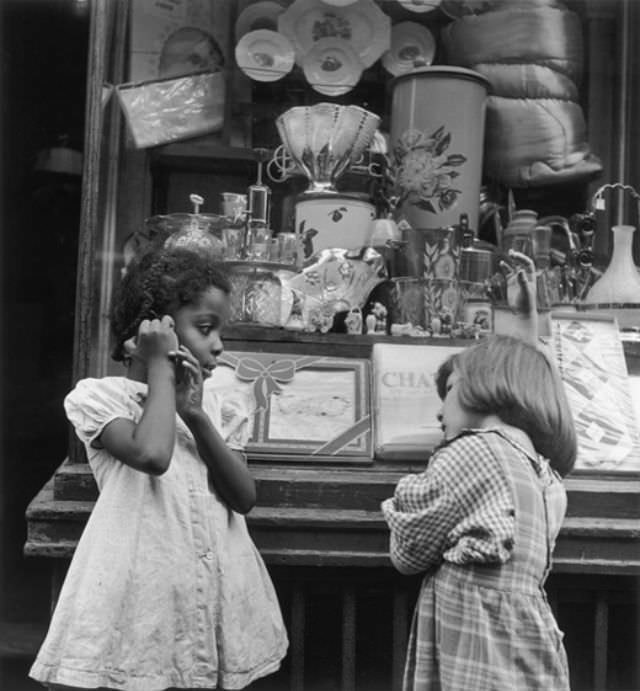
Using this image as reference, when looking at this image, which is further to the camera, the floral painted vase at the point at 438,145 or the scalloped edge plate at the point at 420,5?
the scalloped edge plate at the point at 420,5

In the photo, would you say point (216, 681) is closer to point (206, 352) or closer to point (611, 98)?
point (206, 352)

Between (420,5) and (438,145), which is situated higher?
(420,5)

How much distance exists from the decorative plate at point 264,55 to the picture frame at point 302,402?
5.23ft

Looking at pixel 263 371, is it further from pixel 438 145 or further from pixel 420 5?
pixel 420 5

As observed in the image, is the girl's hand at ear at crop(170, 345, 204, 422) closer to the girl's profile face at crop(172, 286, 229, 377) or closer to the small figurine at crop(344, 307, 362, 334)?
the girl's profile face at crop(172, 286, 229, 377)

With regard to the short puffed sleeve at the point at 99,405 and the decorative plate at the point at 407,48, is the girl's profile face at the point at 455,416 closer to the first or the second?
the short puffed sleeve at the point at 99,405

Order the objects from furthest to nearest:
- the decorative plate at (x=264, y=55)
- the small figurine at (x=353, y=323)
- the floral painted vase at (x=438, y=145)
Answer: the decorative plate at (x=264, y=55)
the floral painted vase at (x=438, y=145)
the small figurine at (x=353, y=323)

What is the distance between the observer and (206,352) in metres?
1.98

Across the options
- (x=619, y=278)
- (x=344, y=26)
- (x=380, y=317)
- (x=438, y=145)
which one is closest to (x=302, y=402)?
(x=380, y=317)

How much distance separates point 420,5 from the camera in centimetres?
408

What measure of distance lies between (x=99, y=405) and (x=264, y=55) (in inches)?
95.9

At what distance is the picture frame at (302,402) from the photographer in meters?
2.66

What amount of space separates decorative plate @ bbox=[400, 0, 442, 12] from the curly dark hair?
2390mm

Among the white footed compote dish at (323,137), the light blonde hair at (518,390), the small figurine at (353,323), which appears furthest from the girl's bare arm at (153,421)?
the white footed compote dish at (323,137)
